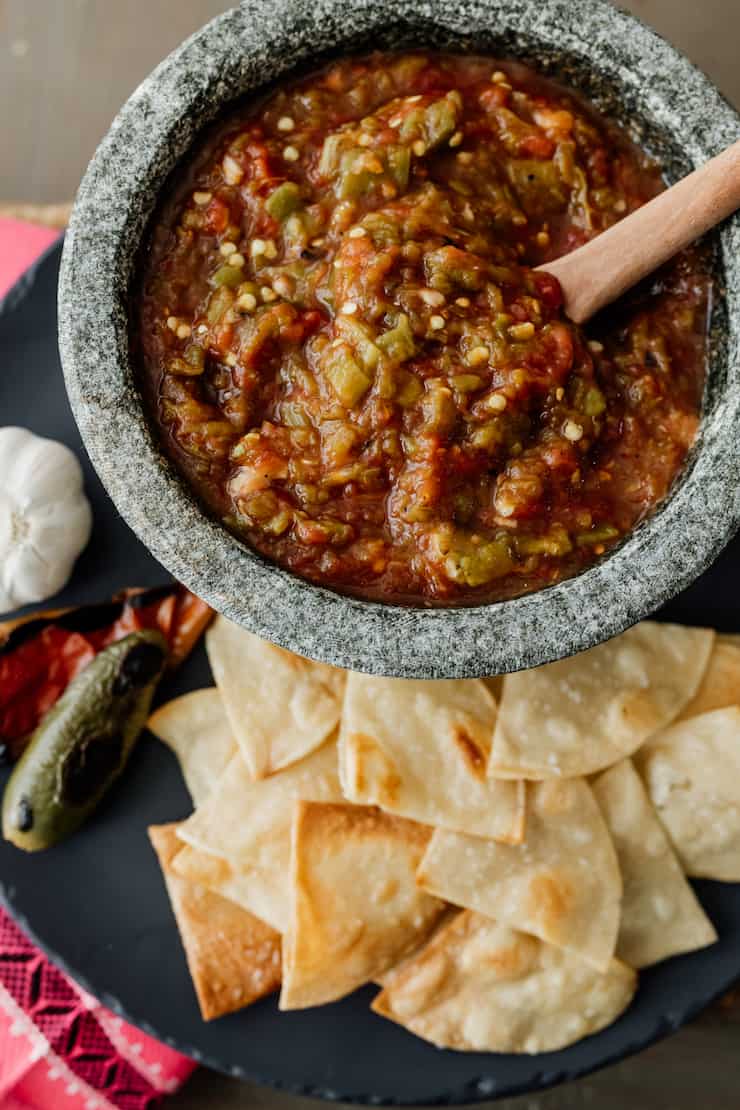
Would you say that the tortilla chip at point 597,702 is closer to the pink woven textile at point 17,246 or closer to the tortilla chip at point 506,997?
the tortilla chip at point 506,997

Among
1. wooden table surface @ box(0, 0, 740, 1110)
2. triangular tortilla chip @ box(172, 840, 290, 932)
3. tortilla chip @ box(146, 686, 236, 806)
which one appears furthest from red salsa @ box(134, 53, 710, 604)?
wooden table surface @ box(0, 0, 740, 1110)

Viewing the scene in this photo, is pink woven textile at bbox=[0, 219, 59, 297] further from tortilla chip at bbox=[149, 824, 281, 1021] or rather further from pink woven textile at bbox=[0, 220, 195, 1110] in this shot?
pink woven textile at bbox=[0, 220, 195, 1110]

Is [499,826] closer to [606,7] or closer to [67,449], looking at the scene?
[67,449]

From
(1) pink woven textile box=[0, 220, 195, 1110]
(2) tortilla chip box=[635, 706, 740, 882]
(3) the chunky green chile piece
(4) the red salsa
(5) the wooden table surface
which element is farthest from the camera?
(5) the wooden table surface

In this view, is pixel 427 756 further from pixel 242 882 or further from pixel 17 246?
pixel 17 246

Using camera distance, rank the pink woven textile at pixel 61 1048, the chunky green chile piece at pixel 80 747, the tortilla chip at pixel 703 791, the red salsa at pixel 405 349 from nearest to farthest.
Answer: the red salsa at pixel 405 349, the chunky green chile piece at pixel 80 747, the tortilla chip at pixel 703 791, the pink woven textile at pixel 61 1048

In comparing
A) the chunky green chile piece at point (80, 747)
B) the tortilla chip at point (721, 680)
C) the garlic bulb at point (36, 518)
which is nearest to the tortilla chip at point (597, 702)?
the tortilla chip at point (721, 680)
